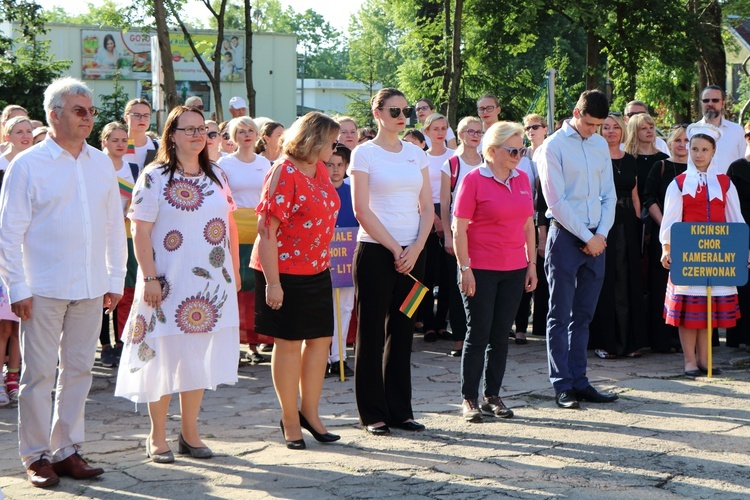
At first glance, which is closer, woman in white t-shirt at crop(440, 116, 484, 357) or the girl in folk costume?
the girl in folk costume

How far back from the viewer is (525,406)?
754 centimetres

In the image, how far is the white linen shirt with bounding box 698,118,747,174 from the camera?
1080 cm

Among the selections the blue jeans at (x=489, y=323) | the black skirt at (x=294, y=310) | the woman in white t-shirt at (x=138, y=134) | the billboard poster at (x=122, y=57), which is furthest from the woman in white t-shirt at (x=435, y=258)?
the billboard poster at (x=122, y=57)

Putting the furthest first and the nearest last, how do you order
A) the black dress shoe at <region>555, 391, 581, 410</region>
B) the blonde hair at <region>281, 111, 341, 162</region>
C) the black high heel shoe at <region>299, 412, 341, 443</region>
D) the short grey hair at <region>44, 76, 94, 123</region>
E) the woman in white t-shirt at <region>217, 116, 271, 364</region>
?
1. the woman in white t-shirt at <region>217, 116, 271, 364</region>
2. the black dress shoe at <region>555, 391, 581, 410</region>
3. the black high heel shoe at <region>299, 412, 341, 443</region>
4. the blonde hair at <region>281, 111, 341, 162</region>
5. the short grey hair at <region>44, 76, 94, 123</region>

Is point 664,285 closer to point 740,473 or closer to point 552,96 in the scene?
point 740,473

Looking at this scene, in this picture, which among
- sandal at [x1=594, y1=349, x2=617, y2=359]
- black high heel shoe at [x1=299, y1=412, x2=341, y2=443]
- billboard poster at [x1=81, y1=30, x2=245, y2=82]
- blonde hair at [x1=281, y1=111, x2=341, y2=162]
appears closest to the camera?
blonde hair at [x1=281, y1=111, x2=341, y2=162]

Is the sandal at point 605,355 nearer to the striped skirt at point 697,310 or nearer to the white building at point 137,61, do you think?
the striped skirt at point 697,310

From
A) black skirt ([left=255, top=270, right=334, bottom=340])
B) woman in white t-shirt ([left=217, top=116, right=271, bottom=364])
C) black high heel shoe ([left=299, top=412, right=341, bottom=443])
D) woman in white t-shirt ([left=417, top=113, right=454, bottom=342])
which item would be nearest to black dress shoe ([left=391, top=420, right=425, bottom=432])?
black high heel shoe ([left=299, top=412, right=341, bottom=443])

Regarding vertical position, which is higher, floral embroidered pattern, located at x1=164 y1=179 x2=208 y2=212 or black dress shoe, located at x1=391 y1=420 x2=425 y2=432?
floral embroidered pattern, located at x1=164 y1=179 x2=208 y2=212

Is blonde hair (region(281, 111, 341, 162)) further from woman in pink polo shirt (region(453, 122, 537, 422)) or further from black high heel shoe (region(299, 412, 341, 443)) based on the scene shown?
black high heel shoe (region(299, 412, 341, 443))

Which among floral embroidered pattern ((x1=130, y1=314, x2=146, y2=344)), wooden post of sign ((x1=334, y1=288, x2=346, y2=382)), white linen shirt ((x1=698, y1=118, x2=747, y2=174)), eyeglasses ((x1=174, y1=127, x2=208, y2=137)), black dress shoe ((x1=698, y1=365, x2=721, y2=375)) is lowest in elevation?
black dress shoe ((x1=698, y1=365, x2=721, y2=375))

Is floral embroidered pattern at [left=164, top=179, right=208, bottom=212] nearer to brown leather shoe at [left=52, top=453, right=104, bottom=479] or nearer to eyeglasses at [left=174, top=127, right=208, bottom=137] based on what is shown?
eyeglasses at [left=174, top=127, right=208, bottom=137]

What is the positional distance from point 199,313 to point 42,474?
1.20 m

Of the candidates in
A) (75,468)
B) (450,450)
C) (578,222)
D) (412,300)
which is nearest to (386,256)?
(412,300)
